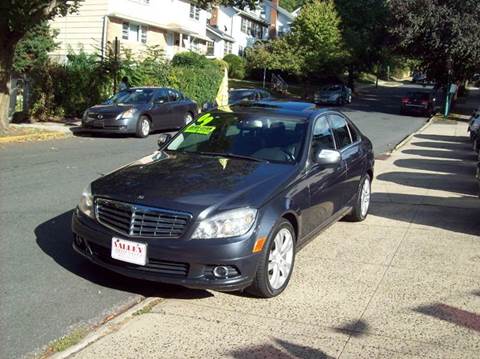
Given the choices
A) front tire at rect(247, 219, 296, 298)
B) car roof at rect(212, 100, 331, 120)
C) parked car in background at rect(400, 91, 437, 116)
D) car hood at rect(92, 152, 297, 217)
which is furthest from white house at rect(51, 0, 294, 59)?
front tire at rect(247, 219, 296, 298)

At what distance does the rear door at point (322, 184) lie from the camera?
17.5 ft

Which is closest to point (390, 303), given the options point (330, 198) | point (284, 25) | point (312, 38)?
point (330, 198)

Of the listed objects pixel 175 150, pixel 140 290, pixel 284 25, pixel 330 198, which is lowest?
pixel 140 290

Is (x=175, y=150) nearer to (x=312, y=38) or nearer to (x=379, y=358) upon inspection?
(x=379, y=358)

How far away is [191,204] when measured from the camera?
425 cm

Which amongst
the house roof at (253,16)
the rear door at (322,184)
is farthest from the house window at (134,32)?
the rear door at (322,184)

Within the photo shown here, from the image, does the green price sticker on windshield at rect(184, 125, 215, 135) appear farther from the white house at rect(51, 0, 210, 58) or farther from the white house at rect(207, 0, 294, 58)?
the white house at rect(207, 0, 294, 58)

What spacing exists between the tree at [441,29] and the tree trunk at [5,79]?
73.0 feet

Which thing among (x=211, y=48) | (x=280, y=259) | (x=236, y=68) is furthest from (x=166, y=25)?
(x=280, y=259)

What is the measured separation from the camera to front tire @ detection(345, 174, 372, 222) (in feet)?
23.3

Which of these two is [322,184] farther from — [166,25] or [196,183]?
[166,25]

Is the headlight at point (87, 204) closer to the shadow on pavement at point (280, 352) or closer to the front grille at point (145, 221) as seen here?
the front grille at point (145, 221)

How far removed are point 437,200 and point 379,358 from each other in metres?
5.93

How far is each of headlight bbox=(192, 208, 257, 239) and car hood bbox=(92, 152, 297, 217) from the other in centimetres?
6
